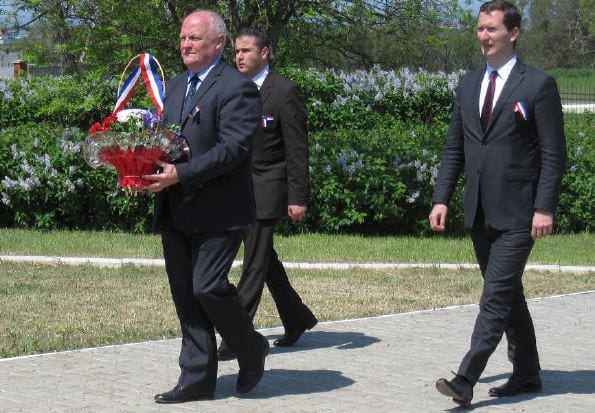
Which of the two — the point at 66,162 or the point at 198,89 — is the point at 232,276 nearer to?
the point at 66,162

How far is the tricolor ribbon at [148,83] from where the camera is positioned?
6.08 metres

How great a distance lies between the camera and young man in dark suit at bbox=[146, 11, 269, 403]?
5.73 meters

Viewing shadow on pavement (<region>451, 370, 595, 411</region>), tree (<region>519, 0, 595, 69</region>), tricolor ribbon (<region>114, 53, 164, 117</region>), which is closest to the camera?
tricolor ribbon (<region>114, 53, 164, 117</region>)

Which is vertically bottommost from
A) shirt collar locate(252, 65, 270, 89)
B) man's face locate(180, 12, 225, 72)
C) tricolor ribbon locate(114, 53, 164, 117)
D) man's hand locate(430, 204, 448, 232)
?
man's hand locate(430, 204, 448, 232)

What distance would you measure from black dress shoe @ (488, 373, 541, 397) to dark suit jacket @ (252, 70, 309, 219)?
1.64 m

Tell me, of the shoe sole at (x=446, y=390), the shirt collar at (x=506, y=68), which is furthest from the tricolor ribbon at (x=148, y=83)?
the shoe sole at (x=446, y=390)

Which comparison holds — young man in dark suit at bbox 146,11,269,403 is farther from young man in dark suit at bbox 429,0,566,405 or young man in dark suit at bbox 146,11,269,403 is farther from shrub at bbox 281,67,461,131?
shrub at bbox 281,67,461,131

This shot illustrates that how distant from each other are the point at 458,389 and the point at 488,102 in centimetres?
144

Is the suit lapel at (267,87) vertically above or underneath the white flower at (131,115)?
above

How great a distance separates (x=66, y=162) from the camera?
518 inches

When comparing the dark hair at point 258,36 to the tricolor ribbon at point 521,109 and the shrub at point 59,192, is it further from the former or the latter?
the shrub at point 59,192

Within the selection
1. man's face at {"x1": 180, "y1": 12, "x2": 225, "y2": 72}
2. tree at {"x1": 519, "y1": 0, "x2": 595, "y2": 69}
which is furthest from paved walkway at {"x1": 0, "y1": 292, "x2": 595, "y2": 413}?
tree at {"x1": 519, "y1": 0, "x2": 595, "y2": 69}

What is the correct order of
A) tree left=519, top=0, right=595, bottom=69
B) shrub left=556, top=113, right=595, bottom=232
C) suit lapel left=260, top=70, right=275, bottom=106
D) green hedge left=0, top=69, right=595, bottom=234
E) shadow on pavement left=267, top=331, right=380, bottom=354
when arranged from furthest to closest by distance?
tree left=519, top=0, right=595, bottom=69 → shrub left=556, top=113, right=595, bottom=232 → green hedge left=0, top=69, right=595, bottom=234 → shadow on pavement left=267, top=331, right=380, bottom=354 → suit lapel left=260, top=70, right=275, bottom=106

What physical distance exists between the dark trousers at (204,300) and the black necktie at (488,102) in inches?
53.5
